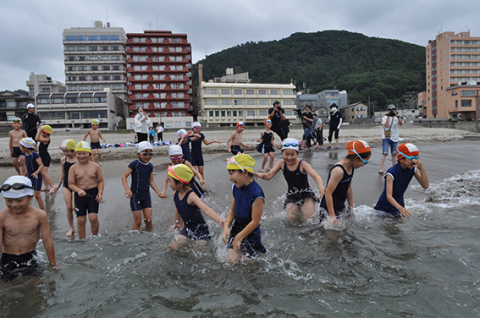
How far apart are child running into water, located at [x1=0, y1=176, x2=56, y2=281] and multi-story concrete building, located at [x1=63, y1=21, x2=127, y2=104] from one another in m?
79.6

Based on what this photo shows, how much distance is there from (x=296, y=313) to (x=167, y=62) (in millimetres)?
75130

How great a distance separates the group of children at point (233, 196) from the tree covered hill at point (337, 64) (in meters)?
112

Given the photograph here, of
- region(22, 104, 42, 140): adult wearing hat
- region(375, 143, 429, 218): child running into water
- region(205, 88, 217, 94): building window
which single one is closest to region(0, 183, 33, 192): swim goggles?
region(375, 143, 429, 218): child running into water

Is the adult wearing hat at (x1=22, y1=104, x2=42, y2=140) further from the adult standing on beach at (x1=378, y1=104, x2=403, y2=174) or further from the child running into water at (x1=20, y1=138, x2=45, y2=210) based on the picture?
the adult standing on beach at (x1=378, y1=104, x2=403, y2=174)

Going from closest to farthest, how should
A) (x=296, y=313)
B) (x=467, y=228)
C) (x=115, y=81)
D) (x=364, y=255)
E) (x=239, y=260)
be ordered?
(x=296, y=313)
(x=239, y=260)
(x=364, y=255)
(x=467, y=228)
(x=115, y=81)

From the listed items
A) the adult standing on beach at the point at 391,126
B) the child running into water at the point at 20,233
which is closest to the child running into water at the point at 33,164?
the child running into water at the point at 20,233

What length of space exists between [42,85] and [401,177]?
291 feet

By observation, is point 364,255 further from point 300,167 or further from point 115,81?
point 115,81

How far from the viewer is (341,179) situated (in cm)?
451

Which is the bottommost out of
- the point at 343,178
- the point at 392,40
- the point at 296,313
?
the point at 296,313

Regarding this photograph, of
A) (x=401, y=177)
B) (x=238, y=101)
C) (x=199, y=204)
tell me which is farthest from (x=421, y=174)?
(x=238, y=101)

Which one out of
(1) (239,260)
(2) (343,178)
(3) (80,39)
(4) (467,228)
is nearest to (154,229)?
(1) (239,260)

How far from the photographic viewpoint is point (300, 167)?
16.8ft

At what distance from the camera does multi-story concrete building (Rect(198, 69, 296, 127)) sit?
68562 millimetres
